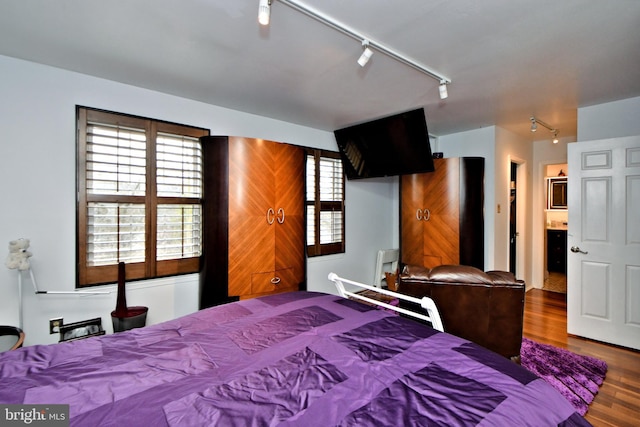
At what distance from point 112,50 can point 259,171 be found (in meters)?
1.39

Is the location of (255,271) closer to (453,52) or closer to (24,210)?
(24,210)

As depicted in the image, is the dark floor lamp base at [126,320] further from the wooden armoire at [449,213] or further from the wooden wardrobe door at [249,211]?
the wooden armoire at [449,213]

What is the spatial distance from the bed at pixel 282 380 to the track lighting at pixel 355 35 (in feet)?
4.99

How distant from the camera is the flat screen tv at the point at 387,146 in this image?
3241 mm

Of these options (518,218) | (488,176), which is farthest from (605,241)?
(518,218)

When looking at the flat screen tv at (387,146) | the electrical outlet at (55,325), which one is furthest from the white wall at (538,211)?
the electrical outlet at (55,325)

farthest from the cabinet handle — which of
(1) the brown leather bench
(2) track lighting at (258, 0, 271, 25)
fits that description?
(2) track lighting at (258, 0, 271, 25)

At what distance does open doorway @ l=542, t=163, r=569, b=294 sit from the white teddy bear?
24.8ft

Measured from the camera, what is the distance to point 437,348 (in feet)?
3.96

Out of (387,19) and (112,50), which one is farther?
(112,50)

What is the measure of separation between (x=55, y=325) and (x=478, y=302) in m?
3.25

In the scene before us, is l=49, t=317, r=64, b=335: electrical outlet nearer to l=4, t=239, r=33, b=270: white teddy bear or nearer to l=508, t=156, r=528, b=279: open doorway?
l=4, t=239, r=33, b=270: white teddy bear

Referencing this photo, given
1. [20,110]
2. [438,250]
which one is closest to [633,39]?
[438,250]

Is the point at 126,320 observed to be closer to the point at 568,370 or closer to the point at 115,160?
the point at 115,160
